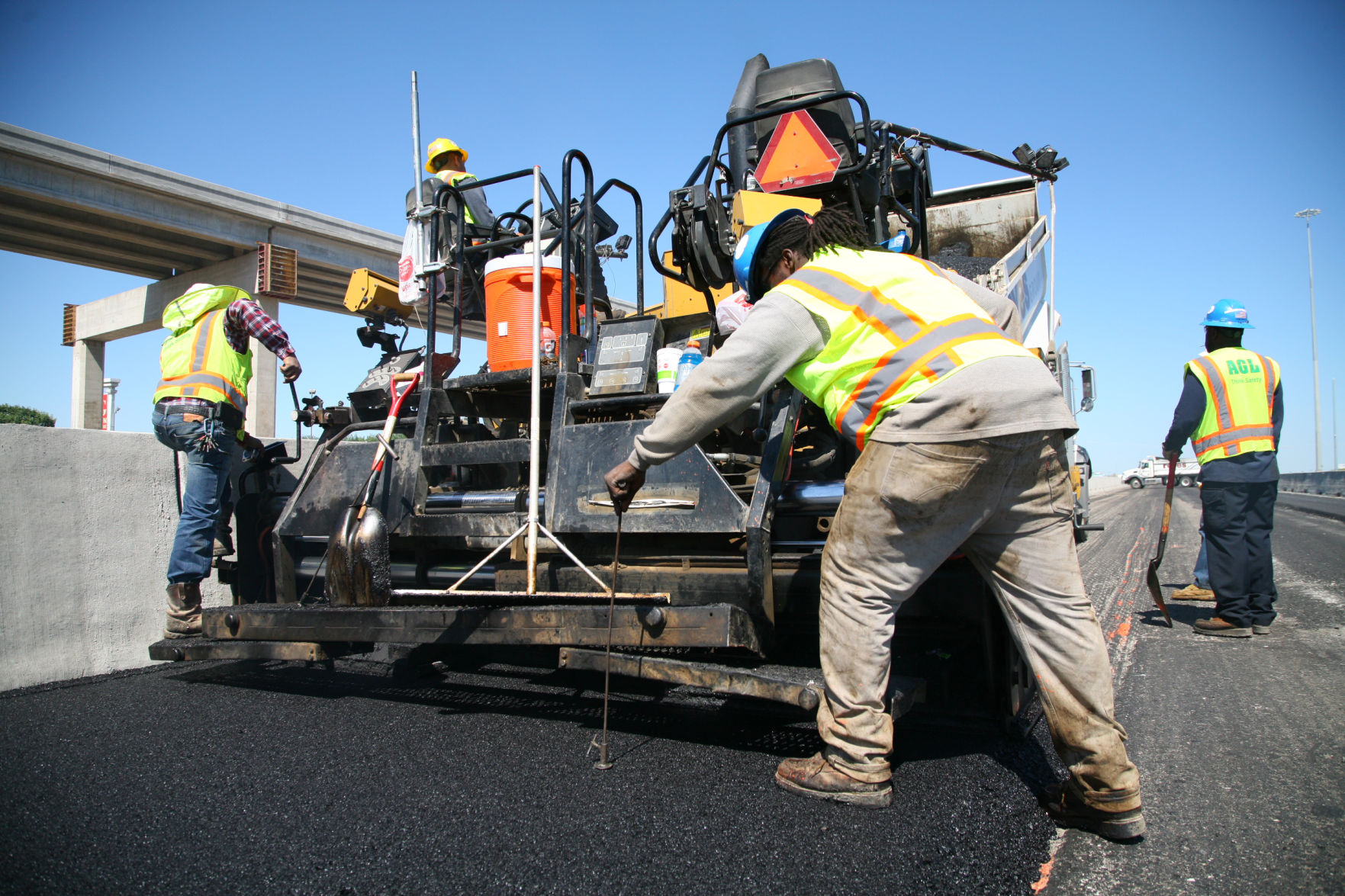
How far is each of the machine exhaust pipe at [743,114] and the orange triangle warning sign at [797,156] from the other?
280 millimetres

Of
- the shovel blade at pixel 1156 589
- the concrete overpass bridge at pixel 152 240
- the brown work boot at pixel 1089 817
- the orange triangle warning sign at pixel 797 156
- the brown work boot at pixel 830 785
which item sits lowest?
the brown work boot at pixel 1089 817

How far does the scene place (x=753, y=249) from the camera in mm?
2451

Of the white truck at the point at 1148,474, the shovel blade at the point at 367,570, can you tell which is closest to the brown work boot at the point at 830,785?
the shovel blade at the point at 367,570

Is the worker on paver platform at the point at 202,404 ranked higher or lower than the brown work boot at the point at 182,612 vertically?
higher

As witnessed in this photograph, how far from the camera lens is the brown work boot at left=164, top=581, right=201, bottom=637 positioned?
3.84 m

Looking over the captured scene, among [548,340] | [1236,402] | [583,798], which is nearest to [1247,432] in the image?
[1236,402]

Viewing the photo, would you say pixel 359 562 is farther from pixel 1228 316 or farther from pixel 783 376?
pixel 1228 316

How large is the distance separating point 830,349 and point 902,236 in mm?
2235

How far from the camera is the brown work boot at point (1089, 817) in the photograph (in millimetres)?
1946

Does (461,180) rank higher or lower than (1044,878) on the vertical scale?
higher

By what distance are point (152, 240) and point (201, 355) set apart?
13216 millimetres

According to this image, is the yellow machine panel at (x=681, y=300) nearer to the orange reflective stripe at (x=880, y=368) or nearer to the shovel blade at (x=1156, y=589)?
the orange reflective stripe at (x=880, y=368)

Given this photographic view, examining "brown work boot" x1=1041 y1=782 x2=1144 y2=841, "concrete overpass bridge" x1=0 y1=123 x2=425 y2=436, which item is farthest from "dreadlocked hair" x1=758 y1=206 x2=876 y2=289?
"concrete overpass bridge" x1=0 y1=123 x2=425 y2=436

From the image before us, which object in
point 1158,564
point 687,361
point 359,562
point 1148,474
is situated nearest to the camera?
point 359,562
